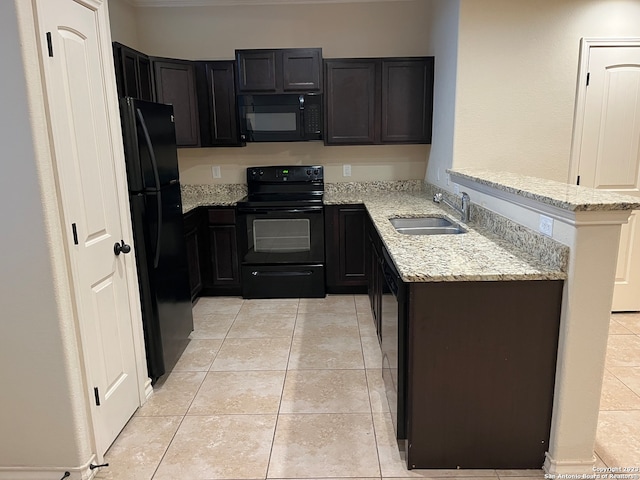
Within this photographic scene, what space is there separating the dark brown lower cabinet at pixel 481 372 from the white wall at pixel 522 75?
1.75 m

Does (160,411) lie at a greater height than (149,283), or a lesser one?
lesser

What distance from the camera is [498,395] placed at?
1879 mm

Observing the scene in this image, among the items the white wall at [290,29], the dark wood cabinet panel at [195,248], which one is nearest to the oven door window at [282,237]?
the dark wood cabinet panel at [195,248]

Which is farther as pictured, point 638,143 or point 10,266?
point 638,143

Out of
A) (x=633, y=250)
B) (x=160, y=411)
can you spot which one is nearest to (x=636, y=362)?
(x=633, y=250)

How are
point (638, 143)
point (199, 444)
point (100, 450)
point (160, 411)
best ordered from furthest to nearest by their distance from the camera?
1. point (638, 143)
2. point (160, 411)
3. point (199, 444)
4. point (100, 450)

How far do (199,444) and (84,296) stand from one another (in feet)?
2.92

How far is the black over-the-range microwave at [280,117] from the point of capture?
4016mm

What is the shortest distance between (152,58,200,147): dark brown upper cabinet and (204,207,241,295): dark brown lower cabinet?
715 millimetres

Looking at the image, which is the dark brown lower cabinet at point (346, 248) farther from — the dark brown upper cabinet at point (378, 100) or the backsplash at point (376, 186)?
the dark brown upper cabinet at point (378, 100)

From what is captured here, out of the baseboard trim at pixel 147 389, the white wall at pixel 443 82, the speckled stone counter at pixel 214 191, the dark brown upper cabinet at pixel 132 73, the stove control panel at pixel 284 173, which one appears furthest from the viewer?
Result: the speckled stone counter at pixel 214 191

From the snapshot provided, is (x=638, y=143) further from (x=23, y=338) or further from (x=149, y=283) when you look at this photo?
(x=23, y=338)

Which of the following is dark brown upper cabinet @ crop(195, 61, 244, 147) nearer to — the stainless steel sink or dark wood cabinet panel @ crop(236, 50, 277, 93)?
dark wood cabinet panel @ crop(236, 50, 277, 93)

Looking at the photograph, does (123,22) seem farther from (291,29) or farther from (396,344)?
(396,344)
